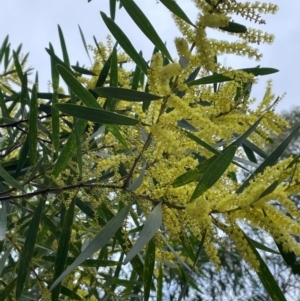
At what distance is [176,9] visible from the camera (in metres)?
0.89

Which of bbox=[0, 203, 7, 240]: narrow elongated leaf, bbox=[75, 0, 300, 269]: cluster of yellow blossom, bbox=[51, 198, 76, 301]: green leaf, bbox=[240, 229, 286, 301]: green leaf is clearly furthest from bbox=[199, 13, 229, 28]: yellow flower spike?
bbox=[0, 203, 7, 240]: narrow elongated leaf

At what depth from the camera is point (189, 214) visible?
0.91m

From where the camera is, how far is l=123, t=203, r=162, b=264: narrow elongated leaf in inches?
33.8

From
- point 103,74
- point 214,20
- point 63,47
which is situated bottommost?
point 214,20

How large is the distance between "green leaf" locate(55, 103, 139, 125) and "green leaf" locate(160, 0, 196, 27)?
0.73 feet

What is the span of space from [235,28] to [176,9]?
111mm

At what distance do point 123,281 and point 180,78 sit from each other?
1.15 meters

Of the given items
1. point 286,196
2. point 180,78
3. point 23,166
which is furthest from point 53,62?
point 286,196

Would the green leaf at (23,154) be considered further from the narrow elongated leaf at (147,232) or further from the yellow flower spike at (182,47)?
the yellow flower spike at (182,47)

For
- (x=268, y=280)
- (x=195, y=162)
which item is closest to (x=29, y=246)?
(x=195, y=162)

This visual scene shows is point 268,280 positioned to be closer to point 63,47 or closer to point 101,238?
point 101,238

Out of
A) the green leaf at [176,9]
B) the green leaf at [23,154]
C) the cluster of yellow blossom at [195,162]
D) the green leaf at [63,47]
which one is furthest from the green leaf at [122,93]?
the green leaf at [63,47]

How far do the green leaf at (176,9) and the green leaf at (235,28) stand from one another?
6 cm

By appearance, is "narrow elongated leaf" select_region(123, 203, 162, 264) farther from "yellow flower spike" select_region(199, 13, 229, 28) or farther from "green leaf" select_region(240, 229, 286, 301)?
"yellow flower spike" select_region(199, 13, 229, 28)
